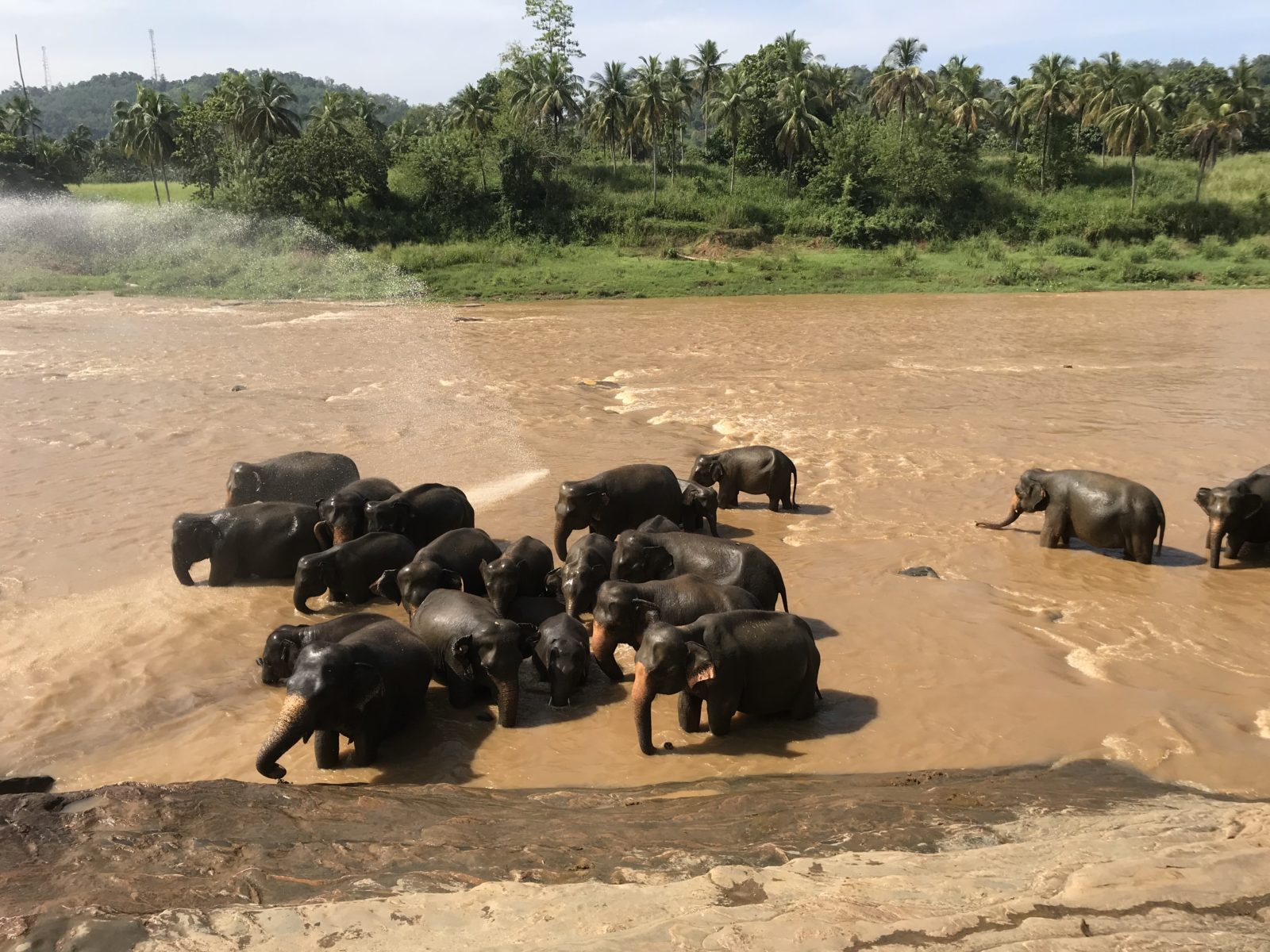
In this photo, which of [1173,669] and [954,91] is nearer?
[1173,669]

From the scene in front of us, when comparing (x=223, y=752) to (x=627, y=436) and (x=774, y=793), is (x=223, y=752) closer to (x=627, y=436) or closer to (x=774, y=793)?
(x=774, y=793)

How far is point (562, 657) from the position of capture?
6.96 meters

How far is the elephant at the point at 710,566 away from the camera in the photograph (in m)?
8.05

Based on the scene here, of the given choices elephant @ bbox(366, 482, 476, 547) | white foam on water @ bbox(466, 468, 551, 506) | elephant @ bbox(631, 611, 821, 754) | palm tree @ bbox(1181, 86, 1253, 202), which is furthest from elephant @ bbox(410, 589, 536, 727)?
palm tree @ bbox(1181, 86, 1253, 202)

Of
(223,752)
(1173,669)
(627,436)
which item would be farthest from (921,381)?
(223,752)

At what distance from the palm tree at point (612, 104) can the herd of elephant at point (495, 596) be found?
2019 inches

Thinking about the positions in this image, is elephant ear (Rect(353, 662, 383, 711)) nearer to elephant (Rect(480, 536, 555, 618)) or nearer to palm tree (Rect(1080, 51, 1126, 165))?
elephant (Rect(480, 536, 555, 618))

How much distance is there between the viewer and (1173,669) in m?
7.48

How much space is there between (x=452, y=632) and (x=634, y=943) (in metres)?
3.88

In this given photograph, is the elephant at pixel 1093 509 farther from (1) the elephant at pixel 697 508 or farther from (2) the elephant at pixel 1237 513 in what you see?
(1) the elephant at pixel 697 508

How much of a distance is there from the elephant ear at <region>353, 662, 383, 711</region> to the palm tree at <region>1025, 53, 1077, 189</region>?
60.0m

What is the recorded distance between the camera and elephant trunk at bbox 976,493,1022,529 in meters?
10.7

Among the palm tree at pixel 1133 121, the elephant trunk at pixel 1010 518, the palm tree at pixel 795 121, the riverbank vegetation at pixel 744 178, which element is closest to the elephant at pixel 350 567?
the elephant trunk at pixel 1010 518

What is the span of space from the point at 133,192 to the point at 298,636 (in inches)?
2637
